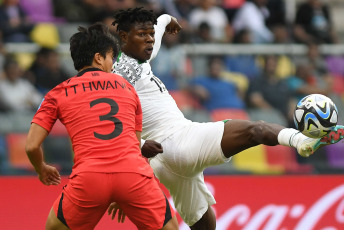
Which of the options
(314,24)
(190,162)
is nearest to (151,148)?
(190,162)

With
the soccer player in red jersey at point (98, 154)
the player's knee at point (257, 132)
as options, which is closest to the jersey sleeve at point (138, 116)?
the soccer player in red jersey at point (98, 154)

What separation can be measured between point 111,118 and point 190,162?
115 cm

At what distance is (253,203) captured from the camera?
8.31 metres

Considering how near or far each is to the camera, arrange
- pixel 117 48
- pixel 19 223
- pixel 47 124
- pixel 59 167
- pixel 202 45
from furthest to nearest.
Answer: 1. pixel 202 45
2. pixel 59 167
3. pixel 19 223
4. pixel 117 48
5. pixel 47 124

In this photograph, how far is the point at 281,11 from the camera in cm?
1062

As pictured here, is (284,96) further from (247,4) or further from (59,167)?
(59,167)

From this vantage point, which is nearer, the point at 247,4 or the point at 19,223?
the point at 19,223

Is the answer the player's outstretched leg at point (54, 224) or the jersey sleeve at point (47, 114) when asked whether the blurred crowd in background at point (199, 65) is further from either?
the jersey sleeve at point (47, 114)

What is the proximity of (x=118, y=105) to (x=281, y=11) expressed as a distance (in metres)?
6.02

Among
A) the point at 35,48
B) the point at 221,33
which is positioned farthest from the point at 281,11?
the point at 35,48

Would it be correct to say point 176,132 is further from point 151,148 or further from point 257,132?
point 257,132

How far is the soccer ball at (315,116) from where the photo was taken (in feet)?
16.9

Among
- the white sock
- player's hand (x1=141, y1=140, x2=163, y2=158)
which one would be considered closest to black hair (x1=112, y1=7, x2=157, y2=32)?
player's hand (x1=141, y1=140, x2=163, y2=158)

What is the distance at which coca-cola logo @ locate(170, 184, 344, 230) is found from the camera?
26.8 feet
